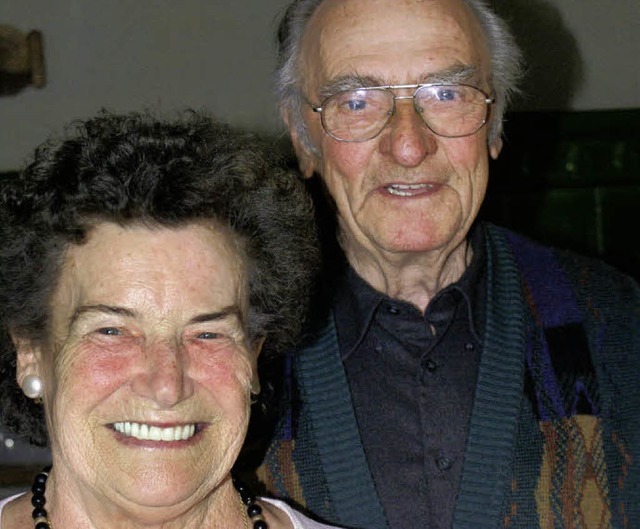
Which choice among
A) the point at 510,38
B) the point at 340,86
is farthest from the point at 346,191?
the point at 510,38

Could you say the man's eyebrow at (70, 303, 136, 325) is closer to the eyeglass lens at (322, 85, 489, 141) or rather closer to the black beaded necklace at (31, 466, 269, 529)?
the black beaded necklace at (31, 466, 269, 529)

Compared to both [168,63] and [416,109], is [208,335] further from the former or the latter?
[168,63]

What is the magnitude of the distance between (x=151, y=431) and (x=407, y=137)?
691mm

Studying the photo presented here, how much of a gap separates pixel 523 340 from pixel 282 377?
439 mm

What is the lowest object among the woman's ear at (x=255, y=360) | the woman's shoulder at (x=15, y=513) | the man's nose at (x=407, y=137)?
the woman's shoulder at (x=15, y=513)

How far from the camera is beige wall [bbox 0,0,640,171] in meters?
3.44

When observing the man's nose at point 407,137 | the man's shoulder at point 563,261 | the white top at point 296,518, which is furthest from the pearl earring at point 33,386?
the man's shoulder at point 563,261

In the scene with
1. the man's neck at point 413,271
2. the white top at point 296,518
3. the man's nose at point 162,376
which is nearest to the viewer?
the man's nose at point 162,376

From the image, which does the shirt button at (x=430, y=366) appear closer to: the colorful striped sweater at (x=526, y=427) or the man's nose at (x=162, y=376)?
the colorful striped sweater at (x=526, y=427)

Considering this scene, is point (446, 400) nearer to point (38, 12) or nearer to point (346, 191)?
point (346, 191)

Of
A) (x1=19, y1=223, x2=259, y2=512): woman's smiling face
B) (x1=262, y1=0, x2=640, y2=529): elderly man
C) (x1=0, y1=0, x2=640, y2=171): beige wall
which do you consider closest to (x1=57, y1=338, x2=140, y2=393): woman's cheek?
(x1=19, y1=223, x2=259, y2=512): woman's smiling face

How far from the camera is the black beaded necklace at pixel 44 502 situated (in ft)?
5.61

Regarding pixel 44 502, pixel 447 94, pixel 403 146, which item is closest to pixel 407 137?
pixel 403 146

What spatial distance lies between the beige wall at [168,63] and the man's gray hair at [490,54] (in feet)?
4.32
